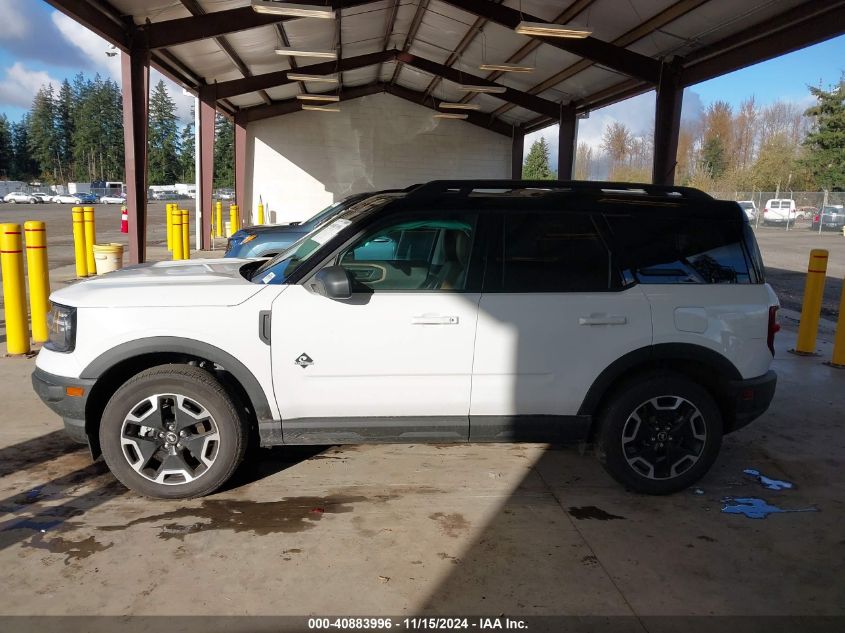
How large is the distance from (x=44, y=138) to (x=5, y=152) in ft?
31.3

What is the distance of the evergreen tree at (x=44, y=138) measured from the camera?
105 m

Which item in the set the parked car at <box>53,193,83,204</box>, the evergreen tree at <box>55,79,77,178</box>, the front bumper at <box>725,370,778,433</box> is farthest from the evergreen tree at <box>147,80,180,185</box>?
the front bumper at <box>725,370,778,433</box>

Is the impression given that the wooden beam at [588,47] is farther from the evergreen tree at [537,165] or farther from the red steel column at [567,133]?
the evergreen tree at [537,165]

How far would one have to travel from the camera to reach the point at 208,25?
13625 mm

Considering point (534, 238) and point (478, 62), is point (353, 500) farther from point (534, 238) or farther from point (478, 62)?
point (478, 62)

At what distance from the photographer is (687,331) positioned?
4.03m

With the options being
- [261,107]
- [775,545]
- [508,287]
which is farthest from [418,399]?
[261,107]

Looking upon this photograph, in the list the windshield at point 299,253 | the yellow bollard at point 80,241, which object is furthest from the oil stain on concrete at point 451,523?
the yellow bollard at point 80,241

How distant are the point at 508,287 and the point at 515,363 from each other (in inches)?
18.0

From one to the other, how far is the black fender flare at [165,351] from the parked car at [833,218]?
40741 mm

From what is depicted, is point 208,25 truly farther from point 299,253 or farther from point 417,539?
point 417,539

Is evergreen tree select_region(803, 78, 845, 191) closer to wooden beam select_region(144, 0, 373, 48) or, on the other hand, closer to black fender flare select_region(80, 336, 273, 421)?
wooden beam select_region(144, 0, 373, 48)

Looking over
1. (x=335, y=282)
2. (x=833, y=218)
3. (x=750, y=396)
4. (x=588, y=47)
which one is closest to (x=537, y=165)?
(x=833, y=218)

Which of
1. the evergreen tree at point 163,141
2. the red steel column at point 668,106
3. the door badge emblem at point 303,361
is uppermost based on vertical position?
the evergreen tree at point 163,141
